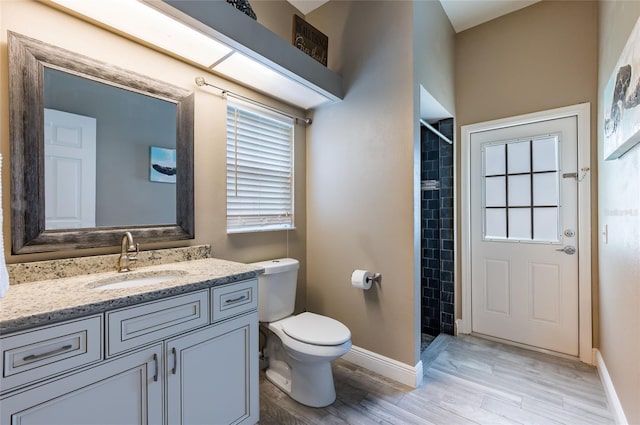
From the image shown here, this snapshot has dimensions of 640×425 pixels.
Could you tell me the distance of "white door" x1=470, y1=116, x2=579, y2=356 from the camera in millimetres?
2377

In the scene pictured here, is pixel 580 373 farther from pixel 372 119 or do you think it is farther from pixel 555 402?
pixel 372 119

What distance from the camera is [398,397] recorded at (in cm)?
187

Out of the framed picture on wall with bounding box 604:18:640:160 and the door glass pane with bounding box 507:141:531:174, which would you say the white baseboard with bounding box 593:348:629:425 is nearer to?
the framed picture on wall with bounding box 604:18:640:160

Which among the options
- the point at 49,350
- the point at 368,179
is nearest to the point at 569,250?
the point at 368,179

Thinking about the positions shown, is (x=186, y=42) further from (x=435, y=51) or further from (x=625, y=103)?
(x=625, y=103)

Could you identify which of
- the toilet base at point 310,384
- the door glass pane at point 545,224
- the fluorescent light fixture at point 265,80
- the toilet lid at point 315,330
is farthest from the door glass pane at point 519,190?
the toilet base at point 310,384

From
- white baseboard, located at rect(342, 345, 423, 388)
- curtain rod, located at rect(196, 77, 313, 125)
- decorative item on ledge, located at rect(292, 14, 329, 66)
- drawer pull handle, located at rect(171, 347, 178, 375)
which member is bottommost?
white baseboard, located at rect(342, 345, 423, 388)

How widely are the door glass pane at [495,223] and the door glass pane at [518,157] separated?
1.26 feet

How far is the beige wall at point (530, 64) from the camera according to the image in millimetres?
2271

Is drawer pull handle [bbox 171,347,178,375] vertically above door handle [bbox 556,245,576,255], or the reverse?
door handle [bbox 556,245,576,255]

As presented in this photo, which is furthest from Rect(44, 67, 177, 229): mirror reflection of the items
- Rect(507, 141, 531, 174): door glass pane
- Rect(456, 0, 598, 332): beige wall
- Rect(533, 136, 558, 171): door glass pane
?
Rect(533, 136, 558, 171): door glass pane

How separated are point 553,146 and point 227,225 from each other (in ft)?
9.06

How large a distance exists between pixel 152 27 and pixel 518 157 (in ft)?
9.63

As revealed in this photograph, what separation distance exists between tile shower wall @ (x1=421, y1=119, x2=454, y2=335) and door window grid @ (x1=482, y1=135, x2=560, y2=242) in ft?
1.12
